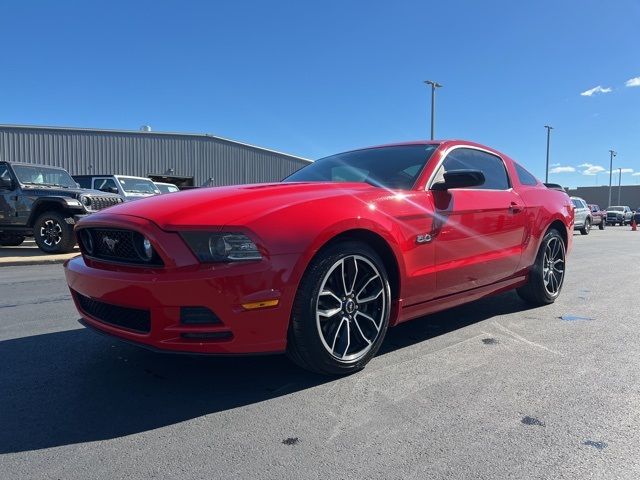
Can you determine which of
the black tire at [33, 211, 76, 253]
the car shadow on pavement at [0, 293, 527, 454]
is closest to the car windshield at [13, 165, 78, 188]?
the black tire at [33, 211, 76, 253]

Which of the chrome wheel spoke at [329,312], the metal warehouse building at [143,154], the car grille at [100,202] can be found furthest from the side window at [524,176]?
the metal warehouse building at [143,154]

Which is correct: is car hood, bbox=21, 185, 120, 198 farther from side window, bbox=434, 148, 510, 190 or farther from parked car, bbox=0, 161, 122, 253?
side window, bbox=434, 148, 510, 190

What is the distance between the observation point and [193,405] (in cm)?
263

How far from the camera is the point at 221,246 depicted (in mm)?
2537

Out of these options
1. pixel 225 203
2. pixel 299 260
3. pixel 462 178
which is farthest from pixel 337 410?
pixel 462 178

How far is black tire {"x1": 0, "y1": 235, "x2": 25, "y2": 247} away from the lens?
11315 mm

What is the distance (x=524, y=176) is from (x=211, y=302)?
384cm

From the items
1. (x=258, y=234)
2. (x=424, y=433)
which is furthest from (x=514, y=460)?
(x=258, y=234)

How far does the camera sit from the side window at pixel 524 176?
16.3ft

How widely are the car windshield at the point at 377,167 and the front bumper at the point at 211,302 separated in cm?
138

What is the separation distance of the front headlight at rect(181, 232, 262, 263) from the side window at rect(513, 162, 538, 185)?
3.40m

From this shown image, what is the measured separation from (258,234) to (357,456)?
3.82 feet

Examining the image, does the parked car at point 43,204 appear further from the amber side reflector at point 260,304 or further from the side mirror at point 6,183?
the amber side reflector at point 260,304

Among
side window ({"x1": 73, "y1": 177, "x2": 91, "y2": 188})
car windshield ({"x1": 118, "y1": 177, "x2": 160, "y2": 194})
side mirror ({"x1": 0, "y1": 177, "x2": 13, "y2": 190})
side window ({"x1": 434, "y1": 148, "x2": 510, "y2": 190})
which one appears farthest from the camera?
side window ({"x1": 73, "y1": 177, "x2": 91, "y2": 188})
